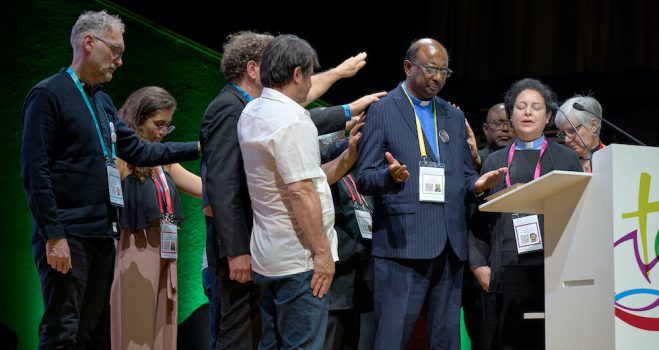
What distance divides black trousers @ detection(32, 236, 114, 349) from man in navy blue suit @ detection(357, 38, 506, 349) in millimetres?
1071

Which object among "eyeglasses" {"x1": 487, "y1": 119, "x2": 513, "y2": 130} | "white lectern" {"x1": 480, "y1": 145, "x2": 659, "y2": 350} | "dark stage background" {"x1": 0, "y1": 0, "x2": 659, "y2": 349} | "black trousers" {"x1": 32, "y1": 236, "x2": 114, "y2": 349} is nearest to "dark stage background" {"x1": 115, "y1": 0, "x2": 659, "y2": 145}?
"dark stage background" {"x1": 0, "y1": 0, "x2": 659, "y2": 349}

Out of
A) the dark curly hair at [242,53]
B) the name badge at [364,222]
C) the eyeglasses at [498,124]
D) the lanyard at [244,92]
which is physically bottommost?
the name badge at [364,222]

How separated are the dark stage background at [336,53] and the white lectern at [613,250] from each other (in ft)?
8.64

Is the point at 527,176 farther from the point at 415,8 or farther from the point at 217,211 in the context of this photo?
the point at 415,8

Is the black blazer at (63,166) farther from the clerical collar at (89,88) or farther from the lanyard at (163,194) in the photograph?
the lanyard at (163,194)

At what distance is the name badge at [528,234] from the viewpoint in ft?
10.0

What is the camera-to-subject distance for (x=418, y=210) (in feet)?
9.65

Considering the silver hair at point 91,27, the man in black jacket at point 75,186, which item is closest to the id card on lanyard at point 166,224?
the man in black jacket at point 75,186

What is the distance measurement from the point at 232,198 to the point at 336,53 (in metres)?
4.58

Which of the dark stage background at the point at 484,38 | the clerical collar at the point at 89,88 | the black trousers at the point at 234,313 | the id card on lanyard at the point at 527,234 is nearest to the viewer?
the black trousers at the point at 234,313

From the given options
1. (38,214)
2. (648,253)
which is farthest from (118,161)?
(648,253)

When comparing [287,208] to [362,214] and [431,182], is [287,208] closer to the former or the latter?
[431,182]

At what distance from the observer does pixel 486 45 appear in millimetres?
6508

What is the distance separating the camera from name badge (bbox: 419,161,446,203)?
9.61 feet
